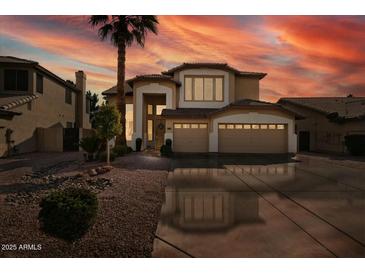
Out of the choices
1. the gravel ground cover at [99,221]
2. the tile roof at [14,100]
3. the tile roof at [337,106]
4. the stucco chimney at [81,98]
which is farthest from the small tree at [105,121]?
the tile roof at [337,106]

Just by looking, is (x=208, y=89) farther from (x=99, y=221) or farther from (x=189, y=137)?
(x=99, y=221)

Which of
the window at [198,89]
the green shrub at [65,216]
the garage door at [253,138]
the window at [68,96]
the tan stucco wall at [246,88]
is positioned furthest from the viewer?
the window at [68,96]

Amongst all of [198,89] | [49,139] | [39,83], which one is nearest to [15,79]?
[39,83]

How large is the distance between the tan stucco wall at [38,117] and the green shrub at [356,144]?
24982 mm

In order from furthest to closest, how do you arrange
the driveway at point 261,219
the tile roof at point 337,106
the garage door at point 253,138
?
the tile roof at point 337,106
the garage door at point 253,138
the driveway at point 261,219

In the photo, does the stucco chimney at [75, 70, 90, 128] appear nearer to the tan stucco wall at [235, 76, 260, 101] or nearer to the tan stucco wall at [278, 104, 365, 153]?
the tan stucco wall at [235, 76, 260, 101]

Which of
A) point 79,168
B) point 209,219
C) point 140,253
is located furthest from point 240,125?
point 140,253

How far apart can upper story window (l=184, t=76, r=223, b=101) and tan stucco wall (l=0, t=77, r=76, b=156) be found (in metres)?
11.3

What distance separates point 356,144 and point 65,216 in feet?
73.7

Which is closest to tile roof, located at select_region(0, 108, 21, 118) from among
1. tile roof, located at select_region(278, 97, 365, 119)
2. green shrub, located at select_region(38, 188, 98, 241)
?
green shrub, located at select_region(38, 188, 98, 241)

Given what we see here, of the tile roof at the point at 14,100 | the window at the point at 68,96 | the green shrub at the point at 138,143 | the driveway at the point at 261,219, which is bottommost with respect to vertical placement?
the driveway at the point at 261,219

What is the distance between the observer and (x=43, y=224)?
173 inches

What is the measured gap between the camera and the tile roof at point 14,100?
15133mm

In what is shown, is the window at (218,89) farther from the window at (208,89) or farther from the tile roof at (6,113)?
the tile roof at (6,113)
